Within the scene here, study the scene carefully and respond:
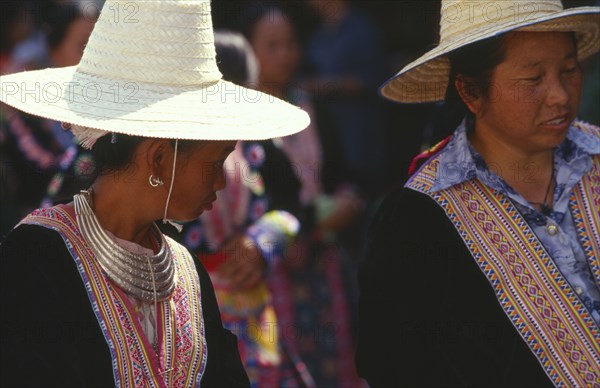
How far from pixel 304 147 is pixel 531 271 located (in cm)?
308

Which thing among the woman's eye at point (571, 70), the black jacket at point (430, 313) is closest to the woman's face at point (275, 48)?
the black jacket at point (430, 313)

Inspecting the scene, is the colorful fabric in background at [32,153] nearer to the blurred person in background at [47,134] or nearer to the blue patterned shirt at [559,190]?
the blurred person in background at [47,134]

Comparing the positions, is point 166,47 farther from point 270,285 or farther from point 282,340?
point 270,285

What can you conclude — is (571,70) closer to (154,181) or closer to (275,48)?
(154,181)

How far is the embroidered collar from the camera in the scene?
364cm

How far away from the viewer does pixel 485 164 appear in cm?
370

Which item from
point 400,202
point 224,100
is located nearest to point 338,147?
point 400,202

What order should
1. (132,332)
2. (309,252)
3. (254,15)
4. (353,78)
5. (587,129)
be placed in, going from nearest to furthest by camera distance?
(132,332) < (587,129) < (309,252) < (254,15) < (353,78)

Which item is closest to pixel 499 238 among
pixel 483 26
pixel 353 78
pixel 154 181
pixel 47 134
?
pixel 483 26

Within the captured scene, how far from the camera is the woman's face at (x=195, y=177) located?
3.16 meters

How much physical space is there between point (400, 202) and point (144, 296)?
1.01 metres

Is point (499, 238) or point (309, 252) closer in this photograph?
point (499, 238)

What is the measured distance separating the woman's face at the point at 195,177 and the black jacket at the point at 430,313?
0.75 meters

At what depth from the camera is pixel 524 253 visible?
3559 millimetres
